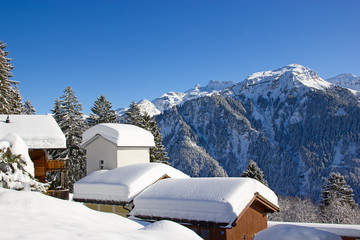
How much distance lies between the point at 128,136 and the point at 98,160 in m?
3.53

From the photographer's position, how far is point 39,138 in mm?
23609

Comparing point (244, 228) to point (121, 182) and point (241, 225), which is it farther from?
point (121, 182)

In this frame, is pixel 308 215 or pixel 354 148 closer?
pixel 308 215

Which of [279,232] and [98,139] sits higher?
[98,139]

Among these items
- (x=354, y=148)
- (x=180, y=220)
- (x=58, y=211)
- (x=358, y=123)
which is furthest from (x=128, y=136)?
(x=358, y=123)

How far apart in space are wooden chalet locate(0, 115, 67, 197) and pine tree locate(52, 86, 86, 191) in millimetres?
11334

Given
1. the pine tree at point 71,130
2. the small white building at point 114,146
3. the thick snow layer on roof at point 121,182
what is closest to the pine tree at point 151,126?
the pine tree at point 71,130

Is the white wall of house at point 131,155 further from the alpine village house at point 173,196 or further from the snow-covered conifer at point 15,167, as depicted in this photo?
the snow-covered conifer at point 15,167

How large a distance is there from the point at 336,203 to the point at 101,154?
33662 mm

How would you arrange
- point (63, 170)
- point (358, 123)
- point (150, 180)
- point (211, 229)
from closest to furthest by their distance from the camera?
1. point (211, 229)
2. point (150, 180)
3. point (63, 170)
4. point (358, 123)

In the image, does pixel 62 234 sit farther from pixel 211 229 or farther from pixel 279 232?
pixel 211 229

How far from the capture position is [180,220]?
1650 cm

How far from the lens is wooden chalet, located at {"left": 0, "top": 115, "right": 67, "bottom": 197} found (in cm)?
2345

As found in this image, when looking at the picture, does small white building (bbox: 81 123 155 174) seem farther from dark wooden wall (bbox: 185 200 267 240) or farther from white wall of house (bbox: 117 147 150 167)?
dark wooden wall (bbox: 185 200 267 240)
